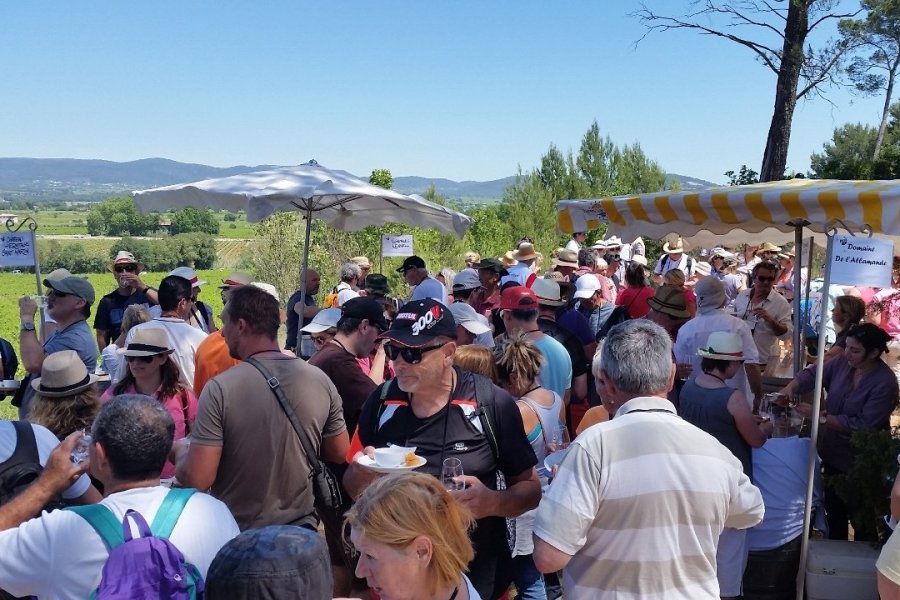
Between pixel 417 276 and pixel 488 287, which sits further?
pixel 417 276

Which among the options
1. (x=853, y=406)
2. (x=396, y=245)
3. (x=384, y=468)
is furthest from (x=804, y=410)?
(x=396, y=245)

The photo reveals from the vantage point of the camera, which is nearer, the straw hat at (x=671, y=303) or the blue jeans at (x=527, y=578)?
the blue jeans at (x=527, y=578)

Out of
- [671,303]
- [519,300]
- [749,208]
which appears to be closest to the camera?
[749,208]

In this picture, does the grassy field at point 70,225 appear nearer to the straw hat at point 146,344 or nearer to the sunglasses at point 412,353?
the straw hat at point 146,344

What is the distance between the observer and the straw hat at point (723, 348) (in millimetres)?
4039

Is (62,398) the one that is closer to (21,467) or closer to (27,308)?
(21,467)

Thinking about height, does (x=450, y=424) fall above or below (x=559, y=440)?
above

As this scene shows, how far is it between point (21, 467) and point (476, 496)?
1.41 m

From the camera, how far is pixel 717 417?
381cm

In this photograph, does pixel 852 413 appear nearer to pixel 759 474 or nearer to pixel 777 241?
pixel 759 474

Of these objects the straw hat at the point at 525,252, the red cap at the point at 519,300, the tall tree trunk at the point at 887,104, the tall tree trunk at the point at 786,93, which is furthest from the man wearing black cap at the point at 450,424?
the tall tree trunk at the point at 887,104

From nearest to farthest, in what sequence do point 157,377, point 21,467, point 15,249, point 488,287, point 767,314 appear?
point 21,467 → point 157,377 → point 15,249 → point 767,314 → point 488,287

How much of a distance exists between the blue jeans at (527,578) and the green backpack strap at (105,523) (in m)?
1.92

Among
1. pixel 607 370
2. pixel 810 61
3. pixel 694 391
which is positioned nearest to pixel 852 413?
pixel 694 391
